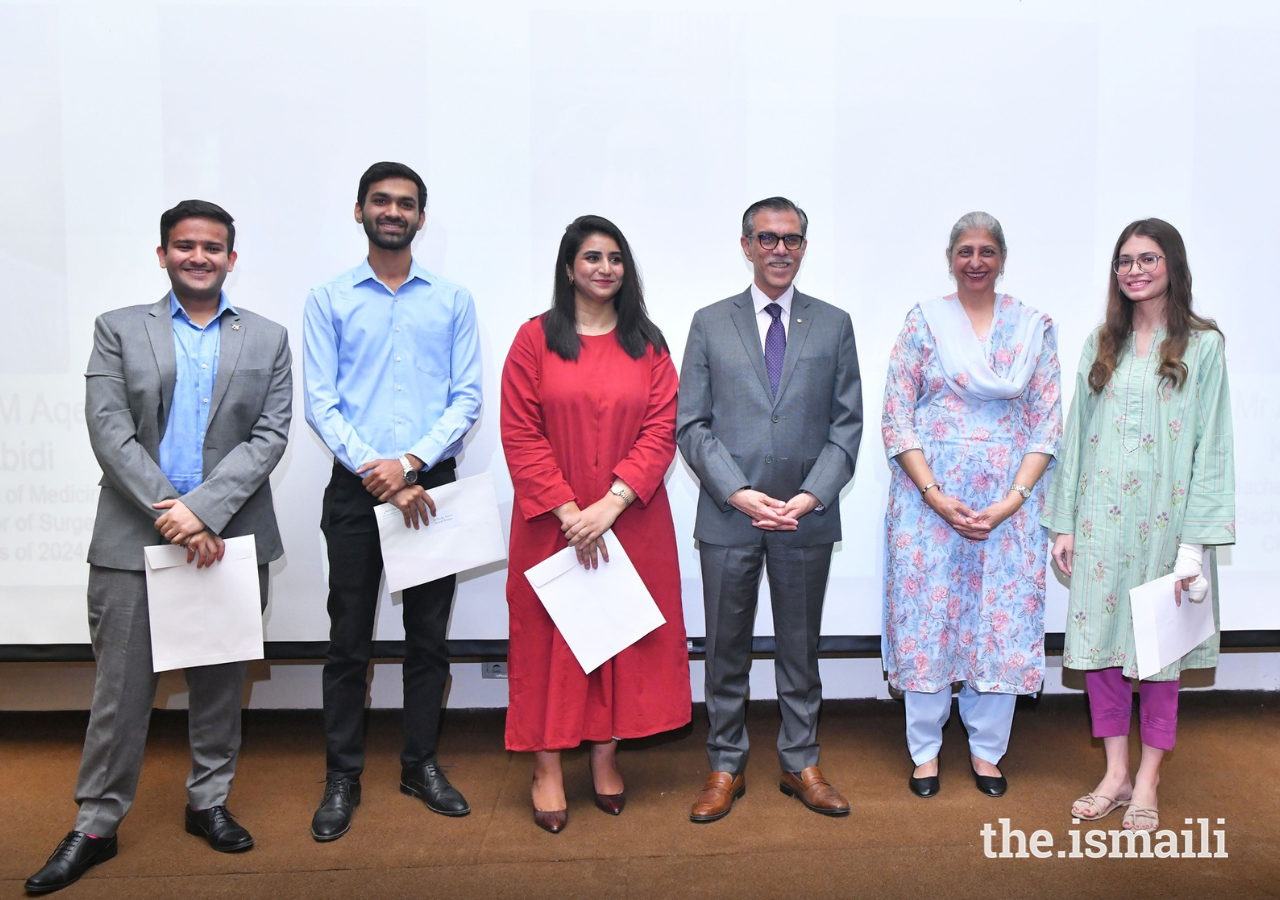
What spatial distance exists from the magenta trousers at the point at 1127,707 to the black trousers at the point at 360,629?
6.17 feet

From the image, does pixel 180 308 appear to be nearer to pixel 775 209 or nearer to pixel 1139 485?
pixel 775 209

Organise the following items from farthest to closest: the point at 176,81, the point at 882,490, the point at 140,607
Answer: the point at 882,490 < the point at 176,81 < the point at 140,607

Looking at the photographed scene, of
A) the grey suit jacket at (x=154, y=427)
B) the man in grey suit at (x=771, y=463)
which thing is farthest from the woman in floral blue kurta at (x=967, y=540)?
the grey suit jacket at (x=154, y=427)

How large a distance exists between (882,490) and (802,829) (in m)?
1.19

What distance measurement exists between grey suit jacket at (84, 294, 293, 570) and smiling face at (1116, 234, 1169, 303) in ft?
7.69

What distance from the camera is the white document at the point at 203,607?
2.04 metres

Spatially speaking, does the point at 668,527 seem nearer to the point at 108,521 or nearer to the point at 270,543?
the point at 270,543

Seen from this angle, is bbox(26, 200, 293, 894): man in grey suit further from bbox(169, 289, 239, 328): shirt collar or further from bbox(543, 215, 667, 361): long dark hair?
bbox(543, 215, 667, 361): long dark hair

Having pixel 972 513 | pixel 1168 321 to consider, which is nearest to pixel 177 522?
pixel 972 513

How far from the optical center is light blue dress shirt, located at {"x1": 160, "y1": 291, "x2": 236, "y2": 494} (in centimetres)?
209

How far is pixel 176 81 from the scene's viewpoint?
2.65 metres

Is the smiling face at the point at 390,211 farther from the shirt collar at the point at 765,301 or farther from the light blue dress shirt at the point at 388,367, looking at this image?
the shirt collar at the point at 765,301

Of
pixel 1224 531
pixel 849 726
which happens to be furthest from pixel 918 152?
pixel 849 726

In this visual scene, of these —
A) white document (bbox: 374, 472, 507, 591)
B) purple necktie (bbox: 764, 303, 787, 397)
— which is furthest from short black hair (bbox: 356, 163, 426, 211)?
purple necktie (bbox: 764, 303, 787, 397)
